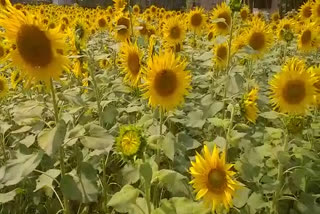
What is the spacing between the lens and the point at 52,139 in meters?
1.60

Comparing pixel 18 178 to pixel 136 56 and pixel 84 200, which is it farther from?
pixel 136 56

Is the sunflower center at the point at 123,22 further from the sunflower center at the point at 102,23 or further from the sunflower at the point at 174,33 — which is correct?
the sunflower center at the point at 102,23

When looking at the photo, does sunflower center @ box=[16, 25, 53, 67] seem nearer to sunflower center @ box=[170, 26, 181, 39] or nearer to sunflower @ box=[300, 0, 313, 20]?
sunflower center @ box=[170, 26, 181, 39]

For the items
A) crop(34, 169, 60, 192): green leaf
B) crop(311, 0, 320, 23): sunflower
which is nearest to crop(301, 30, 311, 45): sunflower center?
crop(311, 0, 320, 23): sunflower

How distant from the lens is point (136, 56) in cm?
245

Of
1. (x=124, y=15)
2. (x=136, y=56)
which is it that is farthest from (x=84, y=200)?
(x=124, y=15)

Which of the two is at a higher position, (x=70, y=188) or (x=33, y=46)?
(x=33, y=46)

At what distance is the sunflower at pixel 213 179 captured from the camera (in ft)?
5.20

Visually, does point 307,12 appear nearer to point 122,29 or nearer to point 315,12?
point 315,12

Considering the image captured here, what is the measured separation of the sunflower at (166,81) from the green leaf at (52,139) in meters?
0.50

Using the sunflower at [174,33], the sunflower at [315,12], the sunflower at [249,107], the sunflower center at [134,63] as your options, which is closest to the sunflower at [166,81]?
the sunflower at [249,107]

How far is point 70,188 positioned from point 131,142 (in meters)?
0.34

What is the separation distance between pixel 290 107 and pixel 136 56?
83 cm

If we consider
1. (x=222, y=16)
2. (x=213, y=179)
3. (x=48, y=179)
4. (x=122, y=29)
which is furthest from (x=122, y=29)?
(x=213, y=179)
